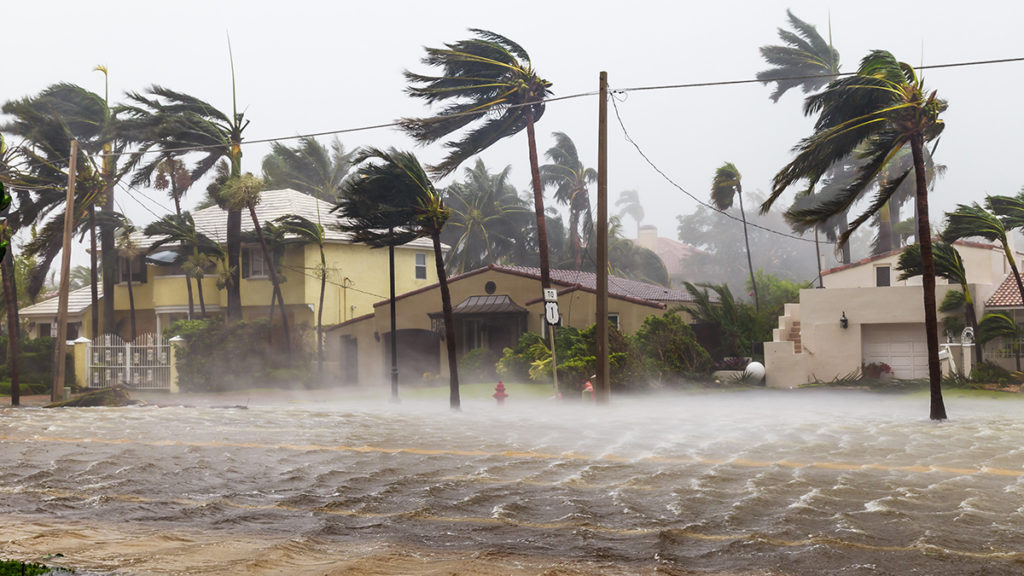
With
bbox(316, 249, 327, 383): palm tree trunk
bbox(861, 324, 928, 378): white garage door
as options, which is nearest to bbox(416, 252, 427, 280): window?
bbox(316, 249, 327, 383): palm tree trunk

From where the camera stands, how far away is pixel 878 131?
2084cm

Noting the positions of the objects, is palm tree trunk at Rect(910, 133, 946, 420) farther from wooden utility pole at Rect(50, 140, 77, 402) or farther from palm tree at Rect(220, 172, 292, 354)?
palm tree at Rect(220, 172, 292, 354)

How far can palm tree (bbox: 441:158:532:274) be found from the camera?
200 feet

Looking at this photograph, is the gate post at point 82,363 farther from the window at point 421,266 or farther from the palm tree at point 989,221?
the palm tree at point 989,221

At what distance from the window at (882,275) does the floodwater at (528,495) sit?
15.1 m

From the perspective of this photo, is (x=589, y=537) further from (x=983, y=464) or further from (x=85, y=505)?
(x=983, y=464)

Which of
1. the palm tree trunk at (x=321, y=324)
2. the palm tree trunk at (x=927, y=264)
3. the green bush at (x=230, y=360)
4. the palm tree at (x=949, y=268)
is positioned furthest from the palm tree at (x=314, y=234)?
the palm tree trunk at (x=927, y=264)

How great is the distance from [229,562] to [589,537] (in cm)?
334

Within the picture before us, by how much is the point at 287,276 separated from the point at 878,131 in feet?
91.4

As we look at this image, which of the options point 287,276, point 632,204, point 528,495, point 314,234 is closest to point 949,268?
point 528,495

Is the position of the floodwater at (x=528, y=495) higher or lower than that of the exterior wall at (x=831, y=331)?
lower

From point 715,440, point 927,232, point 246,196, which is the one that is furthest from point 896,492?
point 246,196

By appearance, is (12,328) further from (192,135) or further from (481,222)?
(481,222)

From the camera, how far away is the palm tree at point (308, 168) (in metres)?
60.0
